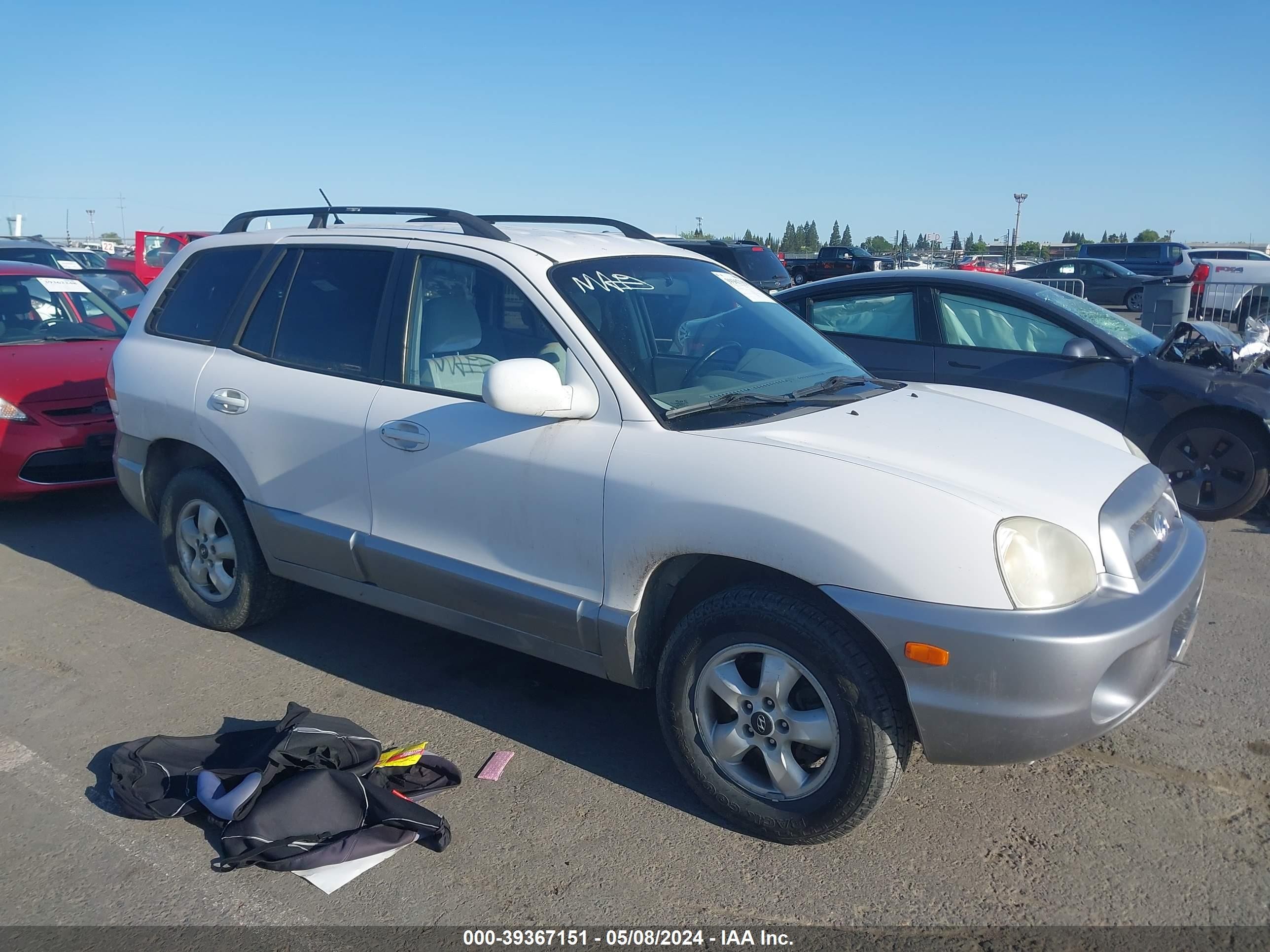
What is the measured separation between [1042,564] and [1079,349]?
417 centimetres

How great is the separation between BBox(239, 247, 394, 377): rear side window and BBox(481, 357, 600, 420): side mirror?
3.28ft

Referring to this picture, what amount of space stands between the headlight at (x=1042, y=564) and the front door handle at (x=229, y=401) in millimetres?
3271

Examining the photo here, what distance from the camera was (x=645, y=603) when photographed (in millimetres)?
3355

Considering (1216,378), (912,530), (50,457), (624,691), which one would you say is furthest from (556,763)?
(1216,378)

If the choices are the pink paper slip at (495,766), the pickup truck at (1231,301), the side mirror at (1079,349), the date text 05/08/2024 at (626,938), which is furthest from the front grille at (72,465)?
the pickup truck at (1231,301)

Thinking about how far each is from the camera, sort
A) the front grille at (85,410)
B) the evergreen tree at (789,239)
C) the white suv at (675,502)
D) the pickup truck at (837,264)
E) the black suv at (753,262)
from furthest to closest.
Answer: the evergreen tree at (789,239) → the pickup truck at (837,264) → the black suv at (753,262) → the front grille at (85,410) → the white suv at (675,502)

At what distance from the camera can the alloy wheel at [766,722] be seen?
9.98ft

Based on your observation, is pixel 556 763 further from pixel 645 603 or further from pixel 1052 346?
pixel 1052 346

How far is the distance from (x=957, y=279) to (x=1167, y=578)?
4.40m

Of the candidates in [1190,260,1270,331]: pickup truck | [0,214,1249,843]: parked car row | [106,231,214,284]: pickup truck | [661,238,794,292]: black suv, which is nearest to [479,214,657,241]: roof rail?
[0,214,1249,843]: parked car row

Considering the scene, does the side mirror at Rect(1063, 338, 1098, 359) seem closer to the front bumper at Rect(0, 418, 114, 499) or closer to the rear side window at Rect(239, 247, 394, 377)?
the rear side window at Rect(239, 247, 394, 377)

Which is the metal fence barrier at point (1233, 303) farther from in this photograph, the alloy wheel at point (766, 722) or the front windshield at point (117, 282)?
the front windshield at point (117, 282)

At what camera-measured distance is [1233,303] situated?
39.5 ft

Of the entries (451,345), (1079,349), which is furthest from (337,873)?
(1079,349)
